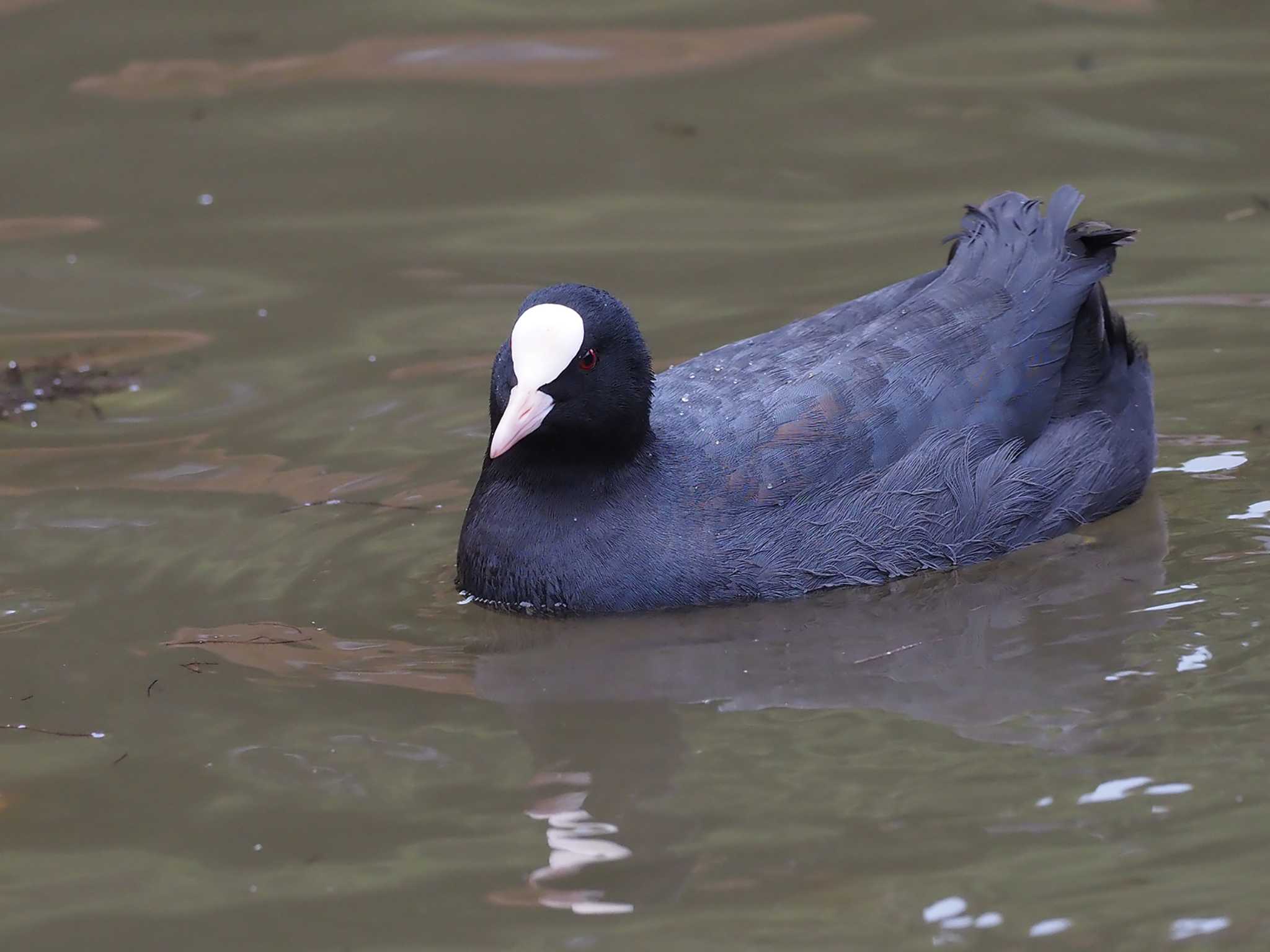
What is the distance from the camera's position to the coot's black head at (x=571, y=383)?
5.73 meters

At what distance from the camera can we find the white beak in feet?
18.4

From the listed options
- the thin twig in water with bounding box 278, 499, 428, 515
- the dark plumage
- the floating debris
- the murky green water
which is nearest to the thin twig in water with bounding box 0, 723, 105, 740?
the murky green water

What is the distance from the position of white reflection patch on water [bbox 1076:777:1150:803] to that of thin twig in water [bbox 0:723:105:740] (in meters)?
2.72

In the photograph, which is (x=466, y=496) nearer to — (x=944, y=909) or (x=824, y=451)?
(x=824, y=451)

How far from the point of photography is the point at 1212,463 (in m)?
6.91

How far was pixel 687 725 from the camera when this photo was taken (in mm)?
5281

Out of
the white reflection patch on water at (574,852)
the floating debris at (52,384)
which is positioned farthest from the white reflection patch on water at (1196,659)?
the floating debris at (52,384)

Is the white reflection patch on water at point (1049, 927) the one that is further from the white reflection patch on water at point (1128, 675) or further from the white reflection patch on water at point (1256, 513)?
the white reflection patch on water at point (1256, 513)

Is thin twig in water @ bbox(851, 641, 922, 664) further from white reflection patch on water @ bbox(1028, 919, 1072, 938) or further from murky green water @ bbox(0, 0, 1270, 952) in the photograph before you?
white reflection patch on water @ bbox(1028, 919, 1072, 938)

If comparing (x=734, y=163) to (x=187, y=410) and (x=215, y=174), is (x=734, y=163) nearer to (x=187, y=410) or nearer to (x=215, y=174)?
(x=215, y=174)

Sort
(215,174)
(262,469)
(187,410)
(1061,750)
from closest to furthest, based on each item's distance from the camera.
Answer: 1. (1061,750)
2. (262,469)
3. (187,410)
4. (215,174)

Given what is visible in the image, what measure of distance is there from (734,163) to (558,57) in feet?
4.22

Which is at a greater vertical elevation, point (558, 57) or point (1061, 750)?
point (558, 57)

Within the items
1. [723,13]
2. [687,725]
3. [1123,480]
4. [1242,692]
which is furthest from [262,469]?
[723,13]
